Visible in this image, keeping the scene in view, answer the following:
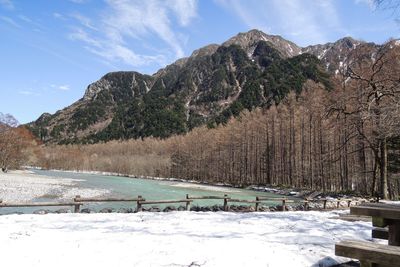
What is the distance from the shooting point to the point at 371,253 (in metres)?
3.54

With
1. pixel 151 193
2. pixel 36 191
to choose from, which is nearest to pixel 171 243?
pixel 36 191

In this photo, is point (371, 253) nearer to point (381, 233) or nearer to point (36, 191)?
point (381, 233)

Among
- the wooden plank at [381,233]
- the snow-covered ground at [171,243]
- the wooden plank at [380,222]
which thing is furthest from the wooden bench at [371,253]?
the snow-covered ground at [171,243]

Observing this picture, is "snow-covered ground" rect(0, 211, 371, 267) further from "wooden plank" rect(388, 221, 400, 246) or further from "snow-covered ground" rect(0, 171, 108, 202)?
"snow-covered ground" rect(0, 171, 108, 202)

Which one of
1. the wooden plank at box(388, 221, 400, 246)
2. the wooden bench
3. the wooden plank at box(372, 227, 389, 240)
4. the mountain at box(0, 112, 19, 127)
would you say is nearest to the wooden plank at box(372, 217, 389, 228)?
the wooden plank at box(388, 221, 400, 246)

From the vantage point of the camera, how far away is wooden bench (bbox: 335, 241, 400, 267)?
341 centimetres

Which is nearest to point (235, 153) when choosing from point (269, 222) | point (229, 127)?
point (229, 127)

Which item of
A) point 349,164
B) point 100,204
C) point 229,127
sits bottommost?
point 100,204

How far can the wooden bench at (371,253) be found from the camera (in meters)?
3.41

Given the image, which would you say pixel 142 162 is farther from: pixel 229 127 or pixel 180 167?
pixel 229 127

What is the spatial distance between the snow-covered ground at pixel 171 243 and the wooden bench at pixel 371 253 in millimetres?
3116

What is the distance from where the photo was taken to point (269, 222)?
12.0 meters

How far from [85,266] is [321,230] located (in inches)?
261

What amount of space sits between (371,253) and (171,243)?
514 cm
